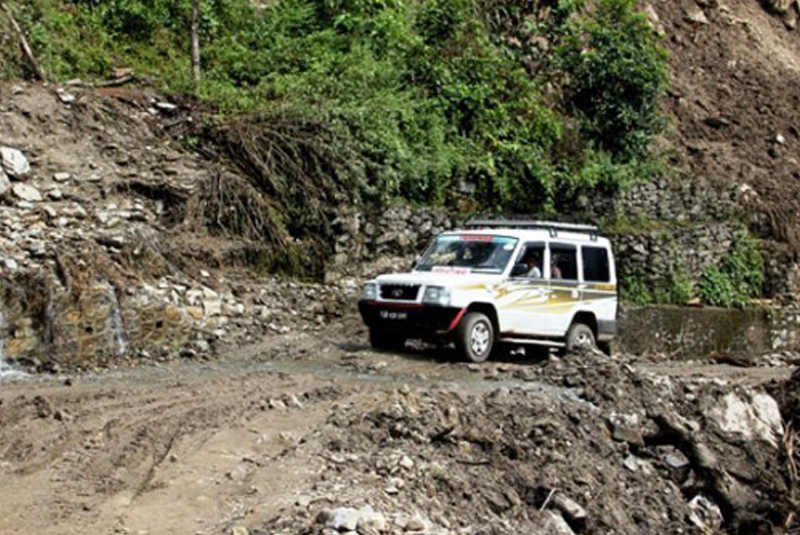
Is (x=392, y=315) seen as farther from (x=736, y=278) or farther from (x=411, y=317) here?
(x=736, y=278)

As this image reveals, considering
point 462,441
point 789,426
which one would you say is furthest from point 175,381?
point 789,426

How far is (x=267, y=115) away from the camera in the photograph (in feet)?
63.6

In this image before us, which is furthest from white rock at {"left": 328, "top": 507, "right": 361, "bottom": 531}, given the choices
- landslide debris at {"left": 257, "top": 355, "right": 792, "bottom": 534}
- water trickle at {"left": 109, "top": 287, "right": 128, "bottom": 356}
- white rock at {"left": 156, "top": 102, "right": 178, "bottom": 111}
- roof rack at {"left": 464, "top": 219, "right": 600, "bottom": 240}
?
white rock at {"left": 156, "top": 102, "right": 178, "bottom": 111}

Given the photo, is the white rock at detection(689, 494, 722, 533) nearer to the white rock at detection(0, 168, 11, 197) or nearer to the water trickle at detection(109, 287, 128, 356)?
the water trickle at detection(109, 287, 128, 356)

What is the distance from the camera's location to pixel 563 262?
16.2 m

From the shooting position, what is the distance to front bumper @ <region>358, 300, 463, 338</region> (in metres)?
14.6

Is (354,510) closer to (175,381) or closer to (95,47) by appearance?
(175,381)

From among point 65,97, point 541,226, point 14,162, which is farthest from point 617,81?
point 14,162

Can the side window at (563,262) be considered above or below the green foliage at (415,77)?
below

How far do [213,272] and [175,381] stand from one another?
4295mm

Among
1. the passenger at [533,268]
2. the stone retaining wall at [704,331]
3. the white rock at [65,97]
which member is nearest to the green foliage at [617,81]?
the stone retaining wall at [704,331]

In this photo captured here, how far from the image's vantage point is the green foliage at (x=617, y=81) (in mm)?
24516

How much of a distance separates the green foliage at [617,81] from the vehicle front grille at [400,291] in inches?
430

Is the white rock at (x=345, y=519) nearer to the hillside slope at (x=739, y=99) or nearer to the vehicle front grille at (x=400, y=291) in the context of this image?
the vehicle front grille at (x=400, y=291)
